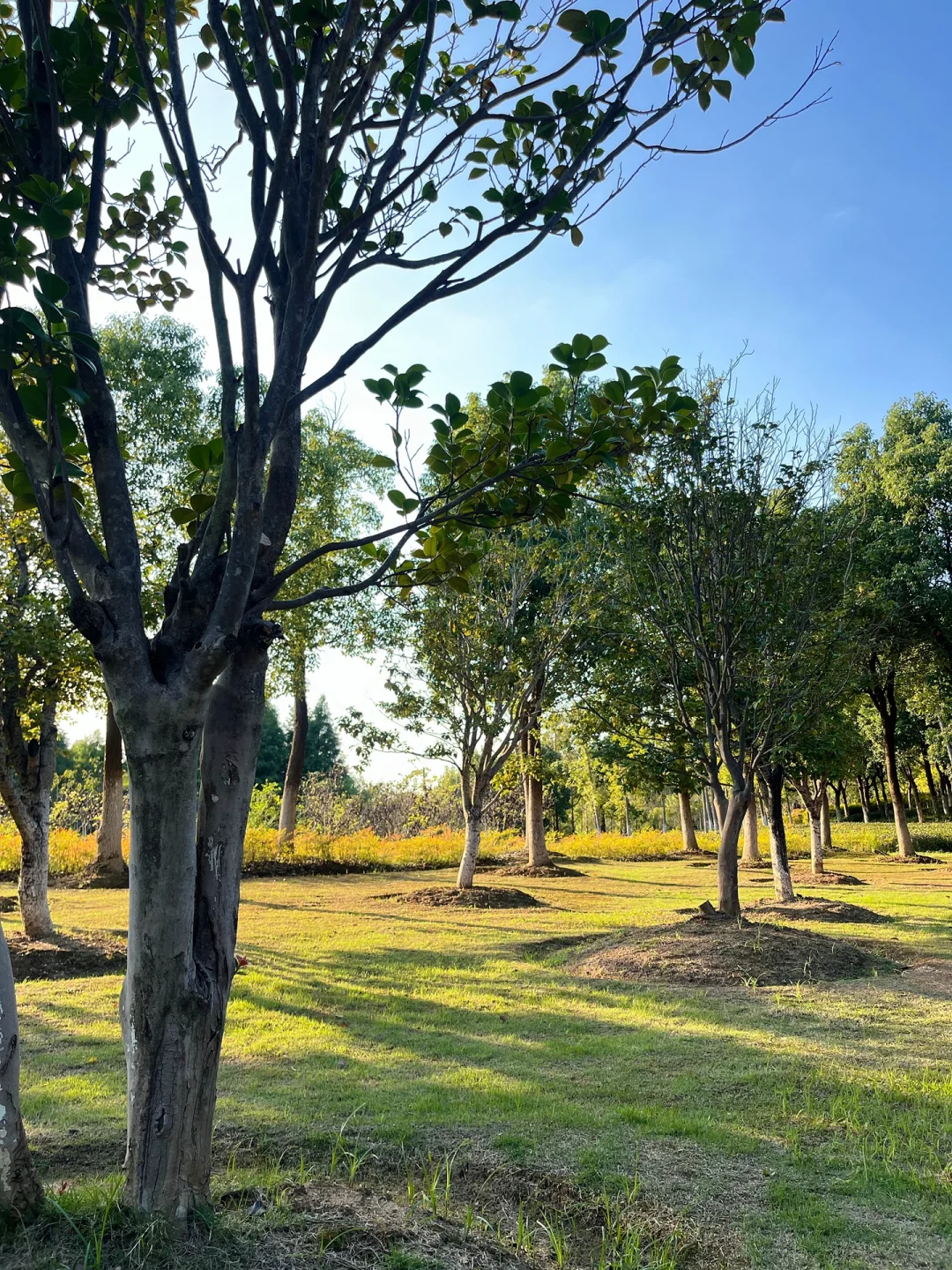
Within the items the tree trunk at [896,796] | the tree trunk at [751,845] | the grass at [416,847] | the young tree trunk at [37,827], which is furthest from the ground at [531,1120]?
the tree trunk at [896,796]

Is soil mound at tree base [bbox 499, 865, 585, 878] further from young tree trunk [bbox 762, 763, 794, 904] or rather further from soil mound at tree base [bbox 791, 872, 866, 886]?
young tree trunk [bbox 762, 763, 794, 904]

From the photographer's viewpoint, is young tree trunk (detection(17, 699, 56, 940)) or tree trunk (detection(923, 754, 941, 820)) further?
tree trunk (detection(923, 754, 941, 820))

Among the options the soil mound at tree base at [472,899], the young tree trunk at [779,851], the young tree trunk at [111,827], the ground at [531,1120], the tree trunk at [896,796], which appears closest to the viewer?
the ground at [531,1120]

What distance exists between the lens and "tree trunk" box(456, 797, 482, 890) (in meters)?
14.9

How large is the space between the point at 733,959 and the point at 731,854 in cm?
219

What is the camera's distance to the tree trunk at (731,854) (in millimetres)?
9742

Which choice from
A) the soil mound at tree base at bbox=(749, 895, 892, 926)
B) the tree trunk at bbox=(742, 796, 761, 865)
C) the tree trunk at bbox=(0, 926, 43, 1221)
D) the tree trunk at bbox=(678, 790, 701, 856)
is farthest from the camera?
the tree trunk at bbox=(678, 790, 701, 856)

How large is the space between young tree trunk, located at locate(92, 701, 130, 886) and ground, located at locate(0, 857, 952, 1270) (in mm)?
8125

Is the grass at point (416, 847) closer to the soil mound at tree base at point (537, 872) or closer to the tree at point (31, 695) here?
the soil mound at tree base at point (537, 872)

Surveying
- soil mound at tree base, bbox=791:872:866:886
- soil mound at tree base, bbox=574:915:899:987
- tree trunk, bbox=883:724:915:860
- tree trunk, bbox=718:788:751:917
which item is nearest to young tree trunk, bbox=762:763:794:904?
tree trunk, bbox=718:788:751:917

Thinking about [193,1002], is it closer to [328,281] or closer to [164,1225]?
[164,1225]

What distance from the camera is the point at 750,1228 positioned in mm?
3078

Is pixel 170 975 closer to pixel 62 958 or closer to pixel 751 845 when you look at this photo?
pixel 62 958

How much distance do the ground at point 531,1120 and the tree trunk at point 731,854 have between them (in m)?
1.74
